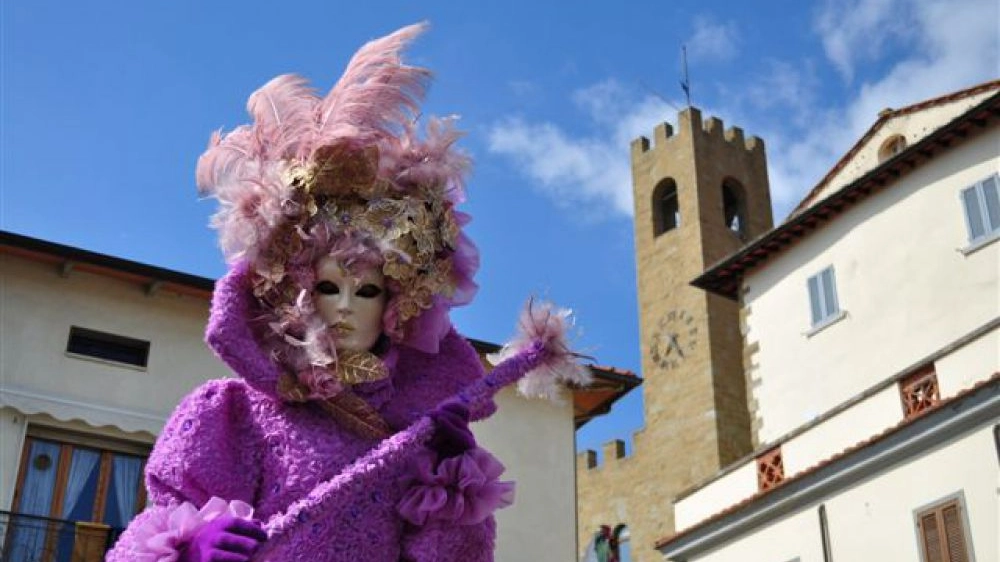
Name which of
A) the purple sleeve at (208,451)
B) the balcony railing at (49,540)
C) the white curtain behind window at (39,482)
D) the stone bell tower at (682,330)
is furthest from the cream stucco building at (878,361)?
the stone bell tower at (682,330)

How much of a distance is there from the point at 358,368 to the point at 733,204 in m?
37.2

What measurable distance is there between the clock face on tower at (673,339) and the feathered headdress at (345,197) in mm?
31092

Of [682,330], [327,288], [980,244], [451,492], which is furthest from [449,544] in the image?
[682,330]

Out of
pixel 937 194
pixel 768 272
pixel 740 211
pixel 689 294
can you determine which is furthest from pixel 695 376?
pixel 937 194

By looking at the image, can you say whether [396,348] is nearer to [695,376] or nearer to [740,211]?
[695,376]

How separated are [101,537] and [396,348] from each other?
10.4 meters

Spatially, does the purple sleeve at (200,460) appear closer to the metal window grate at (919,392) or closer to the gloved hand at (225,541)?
the gloved hand at (225,541)

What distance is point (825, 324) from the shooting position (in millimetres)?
18859

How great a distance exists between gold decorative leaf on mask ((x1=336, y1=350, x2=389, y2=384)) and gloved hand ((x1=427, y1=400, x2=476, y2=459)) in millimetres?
227

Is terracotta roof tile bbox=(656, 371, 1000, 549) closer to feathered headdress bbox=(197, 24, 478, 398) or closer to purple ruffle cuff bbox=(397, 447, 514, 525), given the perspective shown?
feathered headdress bbox=(197, 24, 478, 398)

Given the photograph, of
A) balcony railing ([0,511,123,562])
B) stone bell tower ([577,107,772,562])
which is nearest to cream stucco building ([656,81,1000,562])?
balcony railing ([0,511,123,562])

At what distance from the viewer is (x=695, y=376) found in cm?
3438

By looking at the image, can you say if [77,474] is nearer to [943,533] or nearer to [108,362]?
[108,362]

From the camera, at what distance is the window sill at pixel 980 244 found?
643 inches
